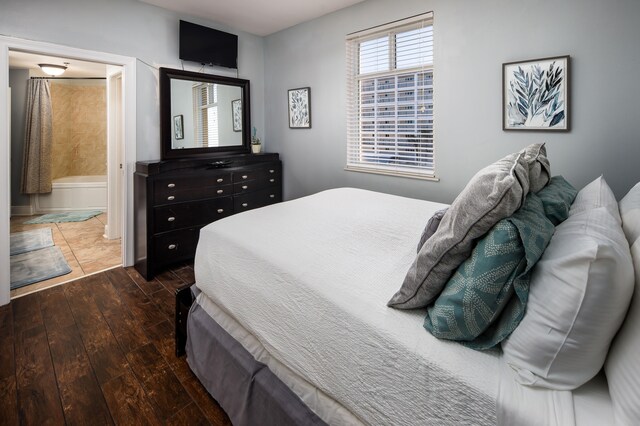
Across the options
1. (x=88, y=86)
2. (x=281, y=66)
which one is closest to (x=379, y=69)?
(x=281, y=66)

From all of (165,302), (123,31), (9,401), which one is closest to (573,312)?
(9,401)

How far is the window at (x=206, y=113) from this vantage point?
3.84m

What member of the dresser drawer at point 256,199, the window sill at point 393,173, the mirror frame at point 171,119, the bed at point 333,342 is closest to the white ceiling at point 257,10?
the mirror frame at point 171,119

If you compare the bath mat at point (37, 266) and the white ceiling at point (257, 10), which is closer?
the bath mat at point (37, 266)

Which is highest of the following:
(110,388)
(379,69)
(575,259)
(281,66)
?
(281,66)

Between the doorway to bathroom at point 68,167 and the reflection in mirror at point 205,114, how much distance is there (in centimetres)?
81

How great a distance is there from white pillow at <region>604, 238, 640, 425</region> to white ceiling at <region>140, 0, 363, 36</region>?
138 inches

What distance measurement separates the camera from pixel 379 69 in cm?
340

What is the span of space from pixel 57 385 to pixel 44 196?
536 centimetres

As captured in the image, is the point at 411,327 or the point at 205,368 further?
the point at 205,368

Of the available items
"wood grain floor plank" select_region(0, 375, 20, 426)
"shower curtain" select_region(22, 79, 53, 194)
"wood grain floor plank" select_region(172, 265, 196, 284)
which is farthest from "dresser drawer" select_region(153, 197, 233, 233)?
"shower curtain" select_region(22, 79, 53, 194)

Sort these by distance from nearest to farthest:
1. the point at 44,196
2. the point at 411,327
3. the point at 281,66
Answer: the point at 411,327, the point at 281,66, the point at 44,196

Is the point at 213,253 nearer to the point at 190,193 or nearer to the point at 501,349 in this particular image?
the point at 501,349

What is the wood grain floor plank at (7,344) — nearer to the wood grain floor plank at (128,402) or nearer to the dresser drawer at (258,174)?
the wood grain floor plank at (128,402)
